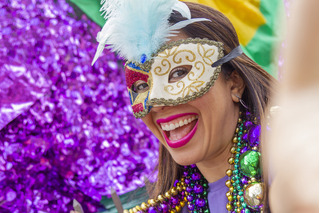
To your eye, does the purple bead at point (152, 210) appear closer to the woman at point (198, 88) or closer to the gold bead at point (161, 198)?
the gold bead at point (161, 198)

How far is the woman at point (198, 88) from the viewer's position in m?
1.69

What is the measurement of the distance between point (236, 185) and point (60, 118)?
8.31ft

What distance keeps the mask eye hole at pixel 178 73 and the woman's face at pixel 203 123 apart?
122 millimetres

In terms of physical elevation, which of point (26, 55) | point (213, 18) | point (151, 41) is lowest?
point (26, 55)

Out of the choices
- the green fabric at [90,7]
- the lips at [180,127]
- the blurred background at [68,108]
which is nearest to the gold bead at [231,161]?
the lips at [180,127]

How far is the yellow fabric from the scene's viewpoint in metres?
3.39

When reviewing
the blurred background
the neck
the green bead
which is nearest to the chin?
the neck

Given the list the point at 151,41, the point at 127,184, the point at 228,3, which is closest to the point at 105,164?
the point at 127,184

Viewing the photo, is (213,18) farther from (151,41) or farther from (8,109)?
(8,109)

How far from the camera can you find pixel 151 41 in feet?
5.74

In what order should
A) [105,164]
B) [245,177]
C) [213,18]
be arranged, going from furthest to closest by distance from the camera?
1. [105,164]
2. [213,18]
3. [245,177]

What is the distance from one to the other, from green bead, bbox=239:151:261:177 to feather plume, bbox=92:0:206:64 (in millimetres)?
612

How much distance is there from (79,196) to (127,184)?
501 mm

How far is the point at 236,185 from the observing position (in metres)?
1.68
